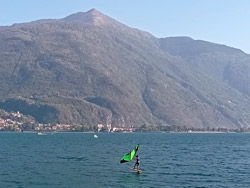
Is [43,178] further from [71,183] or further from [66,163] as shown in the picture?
[66,163]

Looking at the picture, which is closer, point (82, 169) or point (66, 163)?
point (82, 169)

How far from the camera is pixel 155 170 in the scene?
11044 cm

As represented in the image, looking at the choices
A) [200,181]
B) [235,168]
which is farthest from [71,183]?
[235,168]

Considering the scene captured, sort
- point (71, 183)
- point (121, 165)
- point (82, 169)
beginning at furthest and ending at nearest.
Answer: point (121, 165), point (82, 169), point (71, 183)

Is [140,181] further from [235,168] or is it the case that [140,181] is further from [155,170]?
[235,168]

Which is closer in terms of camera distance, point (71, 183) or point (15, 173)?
point (71, 183)

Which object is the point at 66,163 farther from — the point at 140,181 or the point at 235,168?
the point at 235,168

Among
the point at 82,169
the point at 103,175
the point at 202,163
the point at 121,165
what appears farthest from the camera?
the point at 202,163

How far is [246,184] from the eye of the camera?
9225 centimetres

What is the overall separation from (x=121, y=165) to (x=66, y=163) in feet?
47.3

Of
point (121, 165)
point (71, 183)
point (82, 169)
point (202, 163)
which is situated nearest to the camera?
point (71, 183)

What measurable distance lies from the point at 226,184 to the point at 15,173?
4480 cm

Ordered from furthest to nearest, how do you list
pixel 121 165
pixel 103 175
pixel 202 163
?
pixel 202 163
pixel 121 165
pixel 103 175

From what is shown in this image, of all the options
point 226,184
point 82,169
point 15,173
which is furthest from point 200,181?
point 15,173
